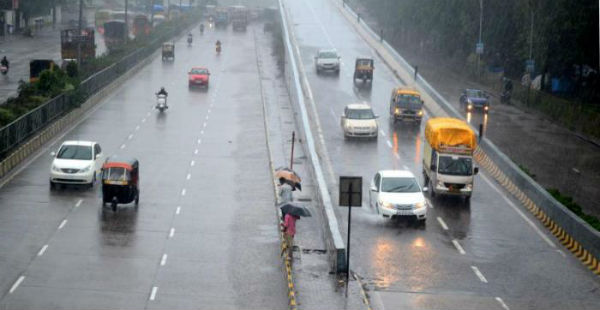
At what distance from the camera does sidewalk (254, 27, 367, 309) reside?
26.3 metres

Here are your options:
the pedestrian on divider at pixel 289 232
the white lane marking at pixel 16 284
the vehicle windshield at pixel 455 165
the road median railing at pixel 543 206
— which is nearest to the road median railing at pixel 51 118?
the white lane marking at pixel 16 284

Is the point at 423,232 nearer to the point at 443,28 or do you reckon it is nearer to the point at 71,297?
the point at 71,297

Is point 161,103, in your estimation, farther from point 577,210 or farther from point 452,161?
point 577,210

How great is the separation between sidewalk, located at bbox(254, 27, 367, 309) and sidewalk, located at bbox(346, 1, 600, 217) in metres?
11.0

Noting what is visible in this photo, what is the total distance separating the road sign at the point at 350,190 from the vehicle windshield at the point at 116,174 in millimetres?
10820

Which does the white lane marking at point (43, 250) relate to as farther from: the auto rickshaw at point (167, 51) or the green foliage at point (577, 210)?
the auto rickshaw at point (167, 51)

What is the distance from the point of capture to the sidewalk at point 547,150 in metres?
45.4

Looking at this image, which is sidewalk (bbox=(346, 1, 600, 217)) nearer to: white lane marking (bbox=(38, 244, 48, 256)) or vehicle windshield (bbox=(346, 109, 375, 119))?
vehicle windshield (bbox=(346, 109, 375, 119))

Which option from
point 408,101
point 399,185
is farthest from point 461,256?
point 408,101

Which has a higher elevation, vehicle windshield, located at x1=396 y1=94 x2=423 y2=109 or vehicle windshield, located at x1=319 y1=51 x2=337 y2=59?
vehicle windshield, located at x1=319 y1=51 x2=337 y2=59

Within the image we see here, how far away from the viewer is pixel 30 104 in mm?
51906

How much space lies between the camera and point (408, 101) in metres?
58.3

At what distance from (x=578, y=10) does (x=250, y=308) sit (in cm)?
5122

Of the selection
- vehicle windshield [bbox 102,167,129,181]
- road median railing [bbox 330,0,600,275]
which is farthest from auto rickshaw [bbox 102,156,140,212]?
road median railing [bbox 330,0,600,275]
